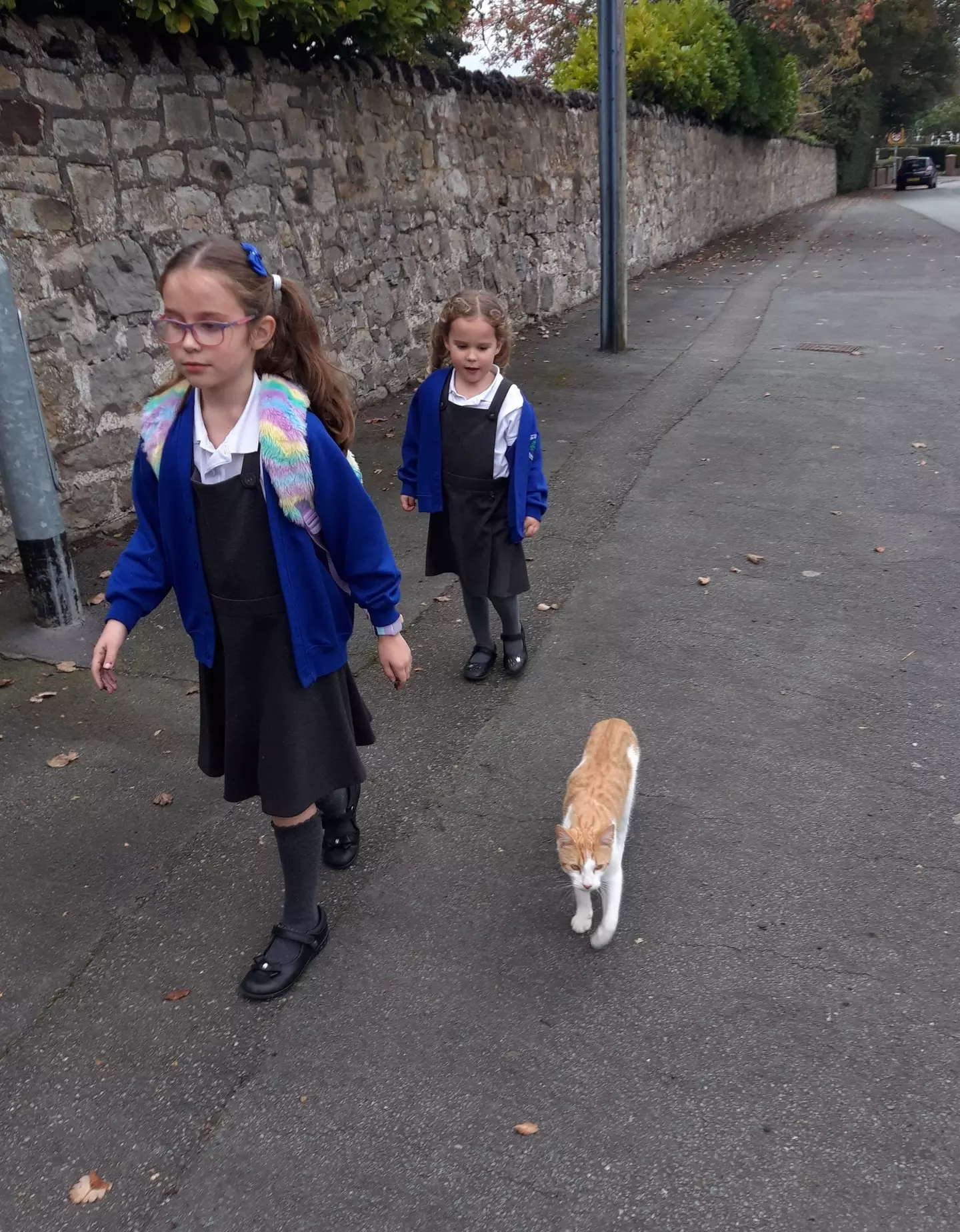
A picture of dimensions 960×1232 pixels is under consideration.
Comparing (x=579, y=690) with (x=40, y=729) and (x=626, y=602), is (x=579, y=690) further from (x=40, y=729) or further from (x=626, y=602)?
(x=40, y=729)

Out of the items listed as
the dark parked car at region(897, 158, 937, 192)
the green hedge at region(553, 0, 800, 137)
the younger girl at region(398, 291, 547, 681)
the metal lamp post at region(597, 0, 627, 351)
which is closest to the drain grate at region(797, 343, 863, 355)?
the metal lamp post at region(597, 0, 627, 351)

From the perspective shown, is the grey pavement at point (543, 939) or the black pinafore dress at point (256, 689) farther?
the black pinafore dress at point (256, 689)

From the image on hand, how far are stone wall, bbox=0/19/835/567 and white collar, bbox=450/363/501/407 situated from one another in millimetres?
2750

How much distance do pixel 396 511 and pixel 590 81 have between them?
12.9 m

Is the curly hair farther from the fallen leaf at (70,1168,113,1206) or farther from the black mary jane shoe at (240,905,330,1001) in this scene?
the fallen leaf at (70,1168,113,1206)

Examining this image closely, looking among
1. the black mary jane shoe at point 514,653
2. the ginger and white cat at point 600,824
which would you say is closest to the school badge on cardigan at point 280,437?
the ginger and white cat at point 600,824

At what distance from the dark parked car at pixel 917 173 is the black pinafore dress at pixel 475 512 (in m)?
56.4

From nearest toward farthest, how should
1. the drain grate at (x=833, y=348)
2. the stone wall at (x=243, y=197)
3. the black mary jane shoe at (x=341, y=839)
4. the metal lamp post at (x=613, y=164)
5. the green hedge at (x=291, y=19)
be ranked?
the black mary jane shoe at (x=341, y=839)
the stone wall at (x=243, y=197)
the green hedge at (x=291, y=19)
the metal lamp post at (x=613, y=164)
the drain grate at (x=833, y=348)

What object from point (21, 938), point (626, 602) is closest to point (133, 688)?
point (21, 938)

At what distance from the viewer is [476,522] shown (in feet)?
13.7

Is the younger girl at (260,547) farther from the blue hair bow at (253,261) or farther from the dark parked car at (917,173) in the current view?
the dark parked car at (917,173)

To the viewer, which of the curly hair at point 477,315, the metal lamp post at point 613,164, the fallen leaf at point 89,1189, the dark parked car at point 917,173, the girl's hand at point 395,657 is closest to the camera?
the fallen leaf at point 89,1189

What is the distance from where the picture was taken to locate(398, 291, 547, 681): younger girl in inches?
154

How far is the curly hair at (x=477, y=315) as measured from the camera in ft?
12.7
